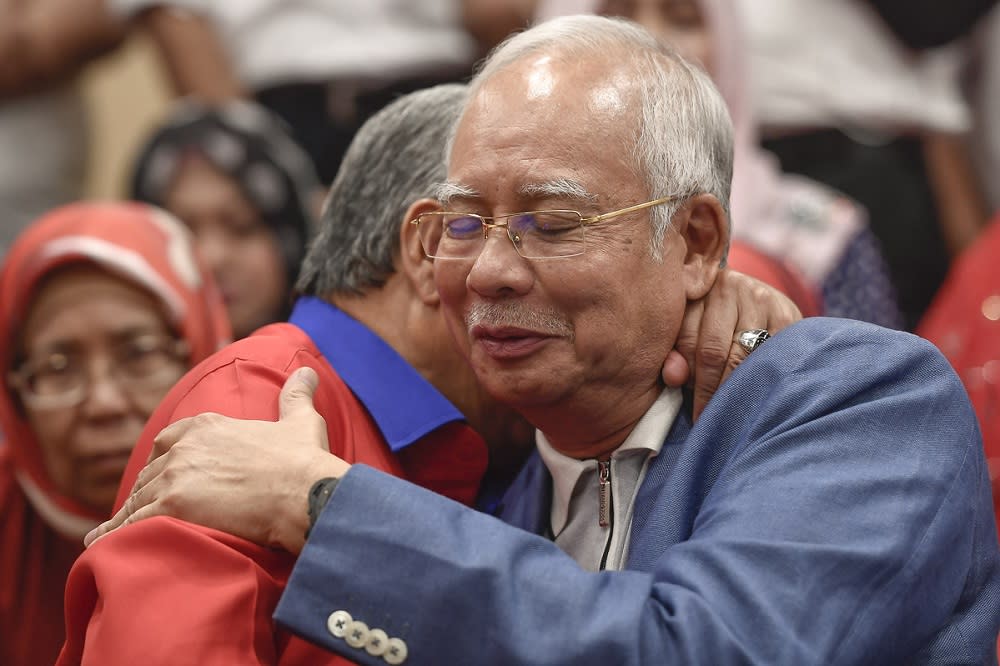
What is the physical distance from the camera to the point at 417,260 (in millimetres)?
2553

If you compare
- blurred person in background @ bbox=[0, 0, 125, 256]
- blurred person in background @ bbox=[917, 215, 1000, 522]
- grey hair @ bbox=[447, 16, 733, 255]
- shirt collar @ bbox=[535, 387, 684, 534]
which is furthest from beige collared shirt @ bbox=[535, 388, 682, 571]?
blurred person in background @ bbox=[0, 0, 125, 256]

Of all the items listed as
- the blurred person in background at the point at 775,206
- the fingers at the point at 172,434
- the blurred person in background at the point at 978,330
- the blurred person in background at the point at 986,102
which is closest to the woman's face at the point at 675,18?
the blurred person in background at the point at 775,206

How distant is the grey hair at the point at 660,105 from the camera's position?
2.21 metres

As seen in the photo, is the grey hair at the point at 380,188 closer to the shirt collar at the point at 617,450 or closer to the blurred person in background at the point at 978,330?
the shirt collar at the point at 617,450

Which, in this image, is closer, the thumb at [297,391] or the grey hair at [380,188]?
the thumb at [297,391]

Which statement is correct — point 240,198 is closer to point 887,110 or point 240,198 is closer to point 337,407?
point 887,110

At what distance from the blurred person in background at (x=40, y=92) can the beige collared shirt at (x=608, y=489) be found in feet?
10.1

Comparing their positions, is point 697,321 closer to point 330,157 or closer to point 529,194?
point 529,194

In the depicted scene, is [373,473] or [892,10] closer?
[373,473]

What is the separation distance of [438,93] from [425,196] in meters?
0.22

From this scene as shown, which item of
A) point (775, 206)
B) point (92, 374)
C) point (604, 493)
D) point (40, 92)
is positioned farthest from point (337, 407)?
point (40, 92)

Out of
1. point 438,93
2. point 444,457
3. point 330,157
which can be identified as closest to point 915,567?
point 444,457

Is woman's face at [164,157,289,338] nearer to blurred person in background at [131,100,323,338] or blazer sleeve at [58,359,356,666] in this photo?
blurred person in background at [131,100,323,338]

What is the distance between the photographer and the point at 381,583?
1.91 meters
